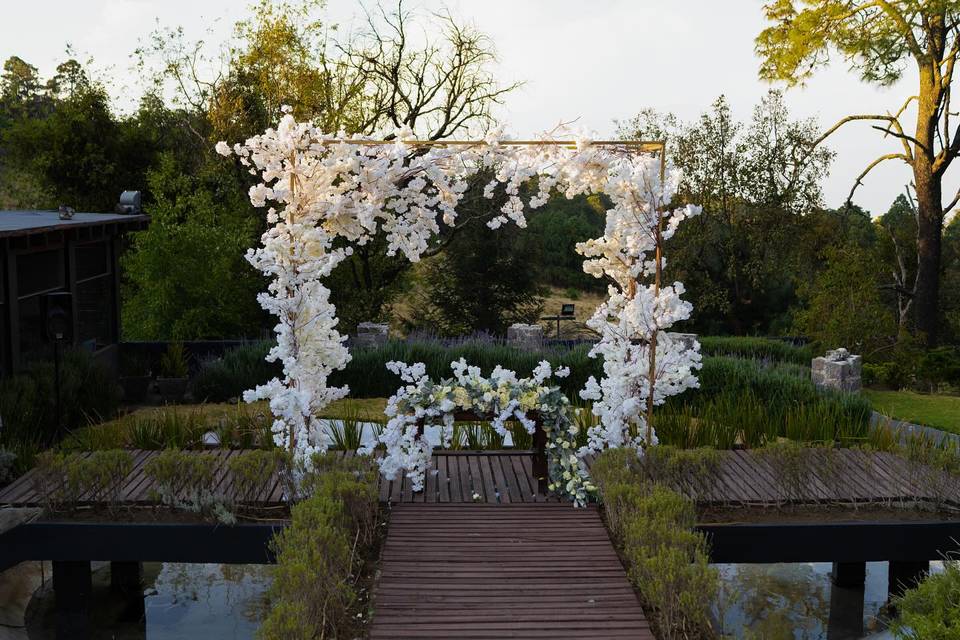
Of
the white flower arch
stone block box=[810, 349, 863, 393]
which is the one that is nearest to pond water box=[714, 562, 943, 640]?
the white flower arch

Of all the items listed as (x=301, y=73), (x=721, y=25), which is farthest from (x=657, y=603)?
(x=301, y=73)

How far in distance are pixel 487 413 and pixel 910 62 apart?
15.0 metres

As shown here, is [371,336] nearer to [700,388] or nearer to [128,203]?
[128,203]

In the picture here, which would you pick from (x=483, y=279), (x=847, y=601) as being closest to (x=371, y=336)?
(x=483, y=279)

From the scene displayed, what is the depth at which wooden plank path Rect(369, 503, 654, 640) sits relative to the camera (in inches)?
186

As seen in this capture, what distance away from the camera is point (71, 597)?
6508 millimetres

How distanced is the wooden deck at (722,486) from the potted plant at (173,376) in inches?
191

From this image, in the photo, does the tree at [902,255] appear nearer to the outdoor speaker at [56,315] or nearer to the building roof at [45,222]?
the building roof at [45,222]

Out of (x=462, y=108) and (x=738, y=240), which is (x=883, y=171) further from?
(x=462, y=108)

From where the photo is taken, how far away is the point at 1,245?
9773 millimetres

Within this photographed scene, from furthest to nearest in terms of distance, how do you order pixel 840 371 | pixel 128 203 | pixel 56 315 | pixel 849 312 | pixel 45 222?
pixel 849 312 < pixel 128 203 < pixel 840 371 < pixel 45 222 < pixel 56 315

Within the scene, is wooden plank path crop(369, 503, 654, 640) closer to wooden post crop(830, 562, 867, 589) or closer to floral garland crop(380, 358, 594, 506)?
floral garland crop(380, 358, 594, 506)

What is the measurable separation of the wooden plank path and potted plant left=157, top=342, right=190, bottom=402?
6760 mm

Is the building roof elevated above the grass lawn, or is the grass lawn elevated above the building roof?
the building roof
